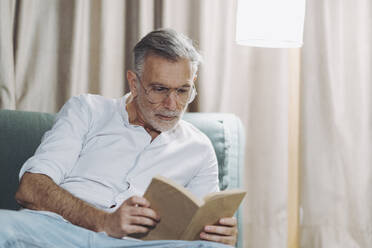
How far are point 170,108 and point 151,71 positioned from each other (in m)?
0.14

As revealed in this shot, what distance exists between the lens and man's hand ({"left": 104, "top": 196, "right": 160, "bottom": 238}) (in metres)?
1.48

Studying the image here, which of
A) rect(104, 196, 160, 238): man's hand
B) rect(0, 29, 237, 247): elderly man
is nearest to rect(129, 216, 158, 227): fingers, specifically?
rect(104, 196, 160, 238): man's hand

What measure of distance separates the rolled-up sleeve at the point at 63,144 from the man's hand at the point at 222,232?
1.72 feet

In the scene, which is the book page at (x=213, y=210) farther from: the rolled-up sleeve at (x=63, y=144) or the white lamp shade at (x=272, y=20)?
the white lamp shade at (x=272, y=20)

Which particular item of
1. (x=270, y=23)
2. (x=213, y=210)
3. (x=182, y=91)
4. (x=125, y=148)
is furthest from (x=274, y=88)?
(x=213, y=210)

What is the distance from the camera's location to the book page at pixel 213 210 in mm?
1401

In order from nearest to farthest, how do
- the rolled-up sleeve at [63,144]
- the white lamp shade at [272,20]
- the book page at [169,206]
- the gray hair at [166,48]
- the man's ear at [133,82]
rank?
the book page at [169,206]
the rolled-up sleeve at [63,144]
the gray hair at [166,48]
the man's ear at [133,82]
the white lamp shade at [272,20]

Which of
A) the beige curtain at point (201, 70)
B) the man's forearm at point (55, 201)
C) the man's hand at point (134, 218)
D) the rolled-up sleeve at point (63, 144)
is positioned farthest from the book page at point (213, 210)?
the beige curtain at point (201, 70)

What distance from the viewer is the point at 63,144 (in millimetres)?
1794

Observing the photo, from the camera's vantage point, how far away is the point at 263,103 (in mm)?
2699

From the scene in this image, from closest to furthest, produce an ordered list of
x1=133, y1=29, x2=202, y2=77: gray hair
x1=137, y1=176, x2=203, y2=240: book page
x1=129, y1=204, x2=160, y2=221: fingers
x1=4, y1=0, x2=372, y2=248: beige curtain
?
x1=137, y1=176, x2=203, y2=240: book page → x1=129, y1=204, x2=160, y2=221: fingers → x1=133, y1=29, x2=202, y2=77: gray hair → x1=4, y1=0, x2=372, y2=248: beige curtain

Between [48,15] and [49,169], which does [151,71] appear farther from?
[48,15]

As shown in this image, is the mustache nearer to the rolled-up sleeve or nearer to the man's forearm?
the rolled-up sleeve

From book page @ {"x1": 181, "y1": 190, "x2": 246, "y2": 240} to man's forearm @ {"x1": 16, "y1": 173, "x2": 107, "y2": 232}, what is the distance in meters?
0.28
